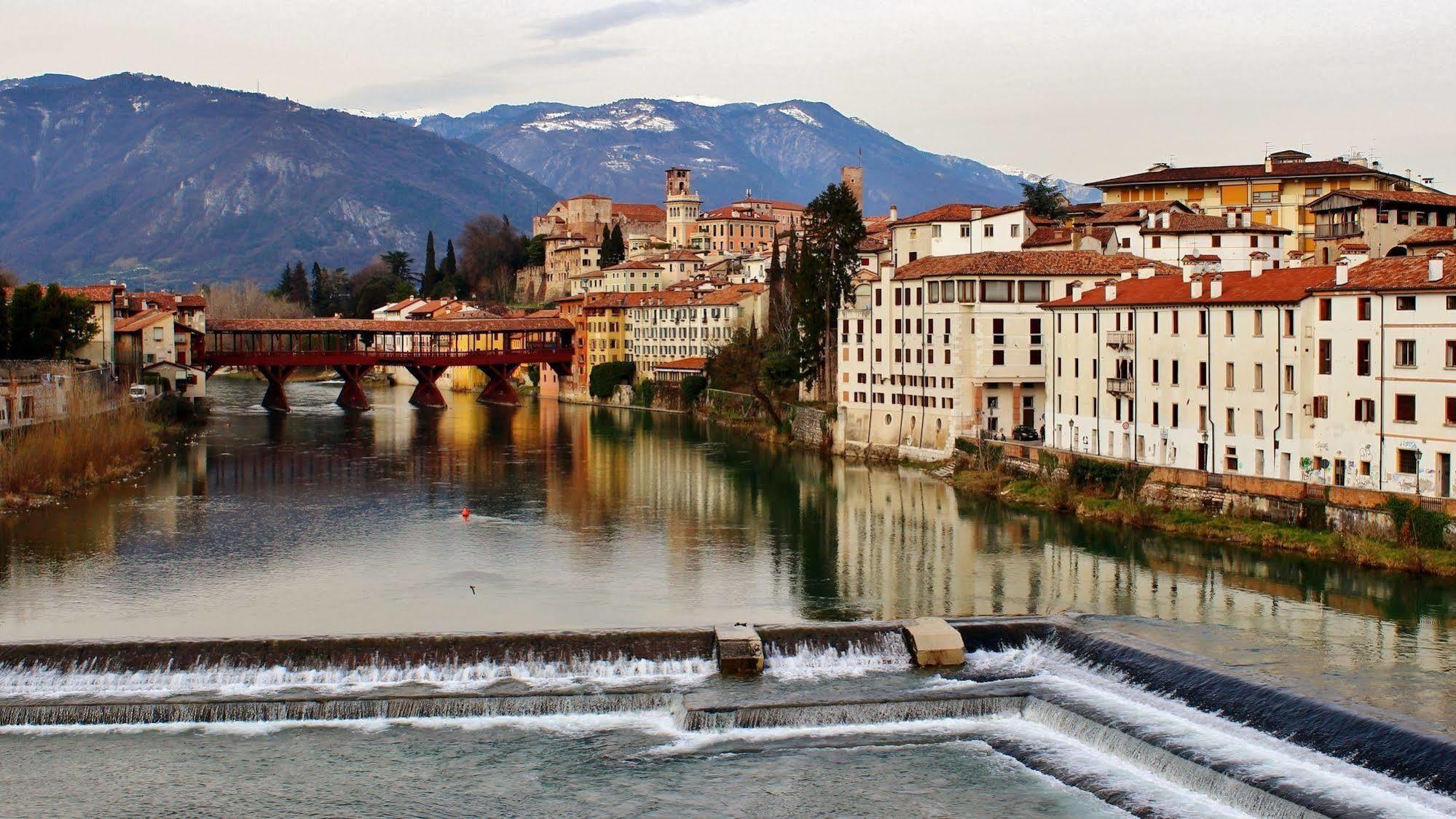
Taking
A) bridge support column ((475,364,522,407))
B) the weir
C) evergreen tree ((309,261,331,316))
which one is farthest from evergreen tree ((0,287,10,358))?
evergreen tree ((309,261,331,316))

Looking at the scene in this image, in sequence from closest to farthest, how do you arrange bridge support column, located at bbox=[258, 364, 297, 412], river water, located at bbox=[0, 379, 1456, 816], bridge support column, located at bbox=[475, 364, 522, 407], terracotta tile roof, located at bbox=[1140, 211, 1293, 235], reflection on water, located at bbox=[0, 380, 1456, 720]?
river water, located at bbox=[0, 379, 1456, 816], reflection on water, located at bbox=[0, 380, 1456, 720], terracotta tile roof, located at bbox=[1140, 211, 1293, 235], bridge support column, located at bbox=[258, 364, 297, 412], bridge support column, located at bbox=[475, 364, 522, 407]

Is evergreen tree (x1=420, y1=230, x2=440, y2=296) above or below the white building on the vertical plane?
above

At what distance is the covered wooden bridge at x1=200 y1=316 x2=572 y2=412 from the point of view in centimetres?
8581

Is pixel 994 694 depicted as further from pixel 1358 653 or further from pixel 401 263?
pixel 401 263

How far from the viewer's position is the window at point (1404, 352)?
29.9 metres

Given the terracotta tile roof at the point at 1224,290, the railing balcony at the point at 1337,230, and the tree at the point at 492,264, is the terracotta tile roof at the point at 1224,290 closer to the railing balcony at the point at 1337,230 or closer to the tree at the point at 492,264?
the railing balcony at the point at 1337,230

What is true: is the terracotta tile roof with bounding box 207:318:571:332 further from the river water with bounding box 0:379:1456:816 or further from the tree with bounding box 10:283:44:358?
the river water with bounding box 0:379:1456:816

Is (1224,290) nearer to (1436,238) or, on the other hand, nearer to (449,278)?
(1436,238)

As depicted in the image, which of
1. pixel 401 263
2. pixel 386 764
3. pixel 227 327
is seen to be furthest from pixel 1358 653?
pixel 401 263

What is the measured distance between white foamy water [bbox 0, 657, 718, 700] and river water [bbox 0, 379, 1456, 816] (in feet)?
0.22

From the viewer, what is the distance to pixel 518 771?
19.7 m

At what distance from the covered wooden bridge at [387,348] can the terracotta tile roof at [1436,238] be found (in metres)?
57.9

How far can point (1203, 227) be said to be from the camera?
55.8 meters

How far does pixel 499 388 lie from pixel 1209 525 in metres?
68.0
